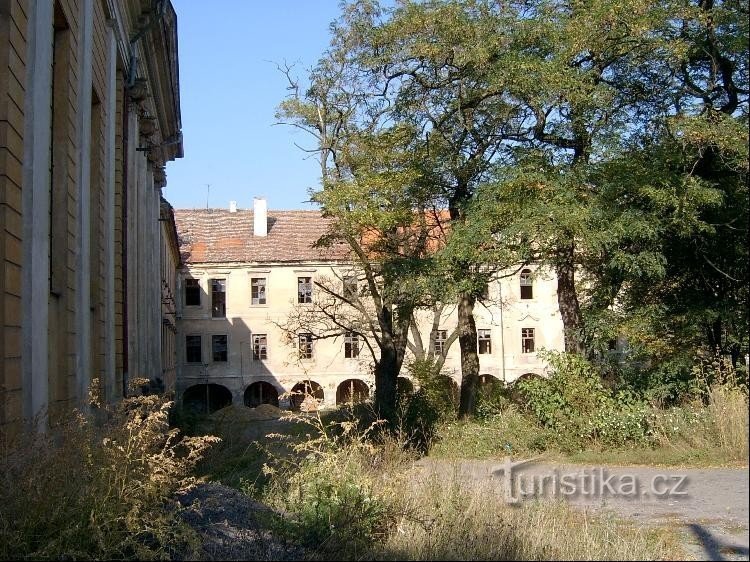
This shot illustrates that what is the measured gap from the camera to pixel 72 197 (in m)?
10.4

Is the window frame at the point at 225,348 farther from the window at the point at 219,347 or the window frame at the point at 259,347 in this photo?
the window frame at the point at 259,347

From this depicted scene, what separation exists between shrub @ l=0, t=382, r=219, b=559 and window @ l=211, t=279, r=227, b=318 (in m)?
44.6

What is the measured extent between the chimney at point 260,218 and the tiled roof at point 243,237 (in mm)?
320

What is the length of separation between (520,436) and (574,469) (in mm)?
3743

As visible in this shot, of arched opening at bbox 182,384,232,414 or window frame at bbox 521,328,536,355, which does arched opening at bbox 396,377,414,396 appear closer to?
window frame at bbox 521,328,536,355

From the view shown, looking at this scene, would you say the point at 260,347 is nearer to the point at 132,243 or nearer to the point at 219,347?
the point at 219,347

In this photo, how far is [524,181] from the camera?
15875 millimetres

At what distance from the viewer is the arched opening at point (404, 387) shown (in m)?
21.7

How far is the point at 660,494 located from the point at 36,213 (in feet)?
24.2

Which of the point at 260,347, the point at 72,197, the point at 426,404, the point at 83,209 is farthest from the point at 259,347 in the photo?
the point at 72,197

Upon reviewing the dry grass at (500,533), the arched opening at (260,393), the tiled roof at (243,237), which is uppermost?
the tiled roof at (243,237)

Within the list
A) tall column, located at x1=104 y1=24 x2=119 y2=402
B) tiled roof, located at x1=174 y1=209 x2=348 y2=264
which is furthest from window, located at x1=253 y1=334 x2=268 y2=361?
tall column, located at x1=104 y1=24 x2=119 y2=402

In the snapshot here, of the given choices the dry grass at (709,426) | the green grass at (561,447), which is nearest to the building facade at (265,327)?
the green grass at (561,447)

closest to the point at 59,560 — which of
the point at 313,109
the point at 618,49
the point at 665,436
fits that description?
the point at 665,436
